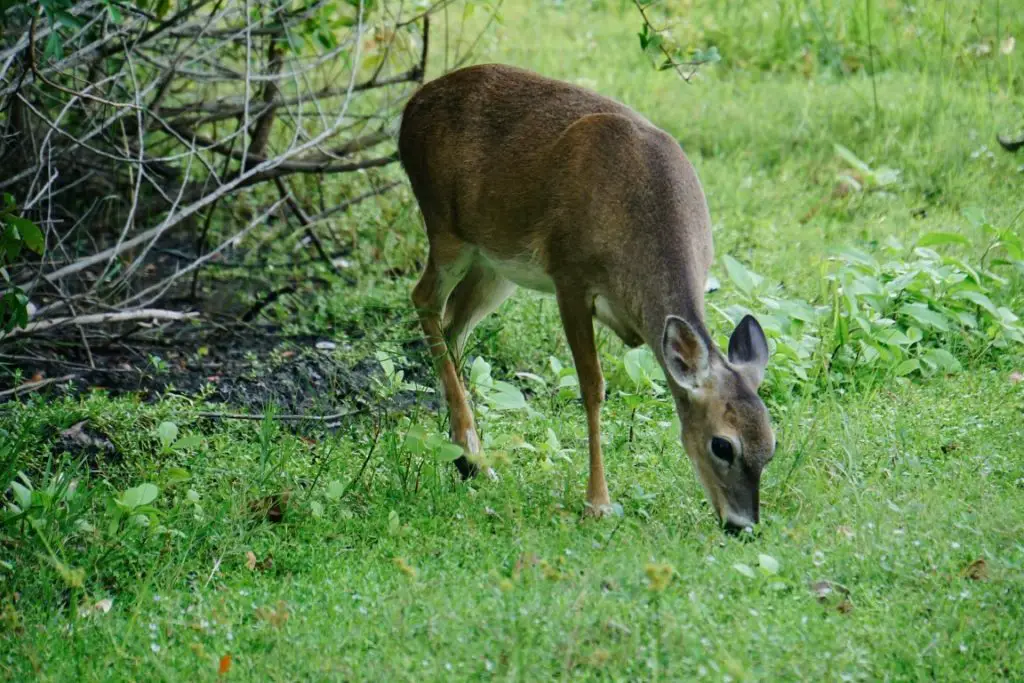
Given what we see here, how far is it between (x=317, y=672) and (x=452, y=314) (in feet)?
9.03

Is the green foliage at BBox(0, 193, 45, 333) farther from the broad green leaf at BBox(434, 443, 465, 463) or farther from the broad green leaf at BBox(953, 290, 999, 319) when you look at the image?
the broad green leaf at BBox(953, 290, 999, 319)

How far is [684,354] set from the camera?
15.7 feet

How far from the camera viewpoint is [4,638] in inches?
161

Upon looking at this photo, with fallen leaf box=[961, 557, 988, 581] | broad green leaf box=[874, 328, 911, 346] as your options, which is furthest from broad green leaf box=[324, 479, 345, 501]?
broad green leaf box=[874, 328, 911, 346]


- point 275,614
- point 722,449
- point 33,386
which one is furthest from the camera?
point 33,386

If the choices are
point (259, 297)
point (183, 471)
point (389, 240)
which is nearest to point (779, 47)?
point (389, 240)

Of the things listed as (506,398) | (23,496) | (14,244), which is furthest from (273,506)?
(14,244)

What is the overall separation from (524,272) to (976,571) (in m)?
2.24

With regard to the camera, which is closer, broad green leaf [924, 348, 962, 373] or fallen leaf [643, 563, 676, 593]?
fallen leaf [643, 563, 676, 593]

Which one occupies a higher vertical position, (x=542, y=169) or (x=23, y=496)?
(x=542, y=169)

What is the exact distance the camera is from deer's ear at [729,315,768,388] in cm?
491

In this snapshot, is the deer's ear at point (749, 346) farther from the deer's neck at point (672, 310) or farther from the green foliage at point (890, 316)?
the green foliage at point (890, 316)

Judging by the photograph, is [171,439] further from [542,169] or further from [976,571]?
[976,571]

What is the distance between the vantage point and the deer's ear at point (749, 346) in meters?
4.91
